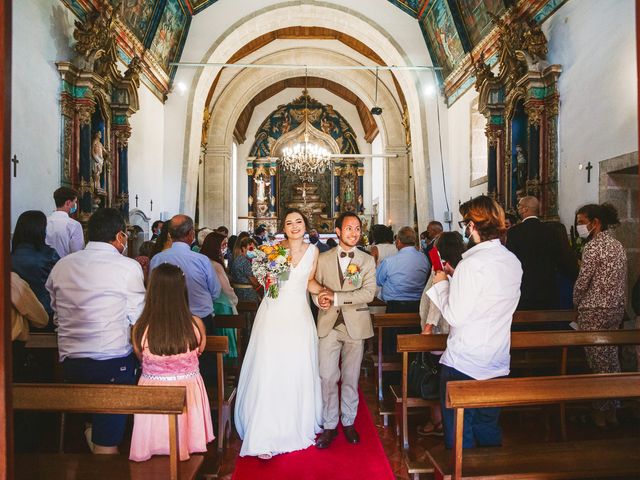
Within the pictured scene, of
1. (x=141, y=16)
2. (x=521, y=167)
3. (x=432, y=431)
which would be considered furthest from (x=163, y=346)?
(x=141, y=16)

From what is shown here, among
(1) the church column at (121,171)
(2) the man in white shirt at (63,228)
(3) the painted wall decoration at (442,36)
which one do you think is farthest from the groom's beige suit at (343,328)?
(3) the painted wall decoration at (442,36)

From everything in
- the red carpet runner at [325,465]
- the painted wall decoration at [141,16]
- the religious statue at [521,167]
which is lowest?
the red carpet runner at [325,465]

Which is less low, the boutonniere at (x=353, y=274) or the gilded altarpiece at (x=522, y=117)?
the gilded altarpiece at (x=522, y=117)

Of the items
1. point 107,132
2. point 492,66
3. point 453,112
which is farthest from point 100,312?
point 453,112

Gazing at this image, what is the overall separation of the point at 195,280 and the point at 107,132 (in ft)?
17.4

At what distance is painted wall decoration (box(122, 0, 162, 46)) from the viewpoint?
920 cm

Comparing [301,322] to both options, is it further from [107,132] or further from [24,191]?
[107,132]

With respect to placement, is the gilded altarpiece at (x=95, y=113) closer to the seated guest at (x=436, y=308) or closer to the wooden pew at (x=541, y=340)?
the seated guest at (x=436, y=308)

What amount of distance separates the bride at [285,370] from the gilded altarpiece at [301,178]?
20.0 meters

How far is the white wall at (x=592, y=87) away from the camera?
17.8 ft

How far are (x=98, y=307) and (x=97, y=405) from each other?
778 mm

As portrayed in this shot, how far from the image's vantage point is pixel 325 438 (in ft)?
12.1

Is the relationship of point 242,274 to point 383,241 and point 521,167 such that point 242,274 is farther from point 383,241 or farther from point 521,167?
point 521,167

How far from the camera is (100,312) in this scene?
2924 millimetres
